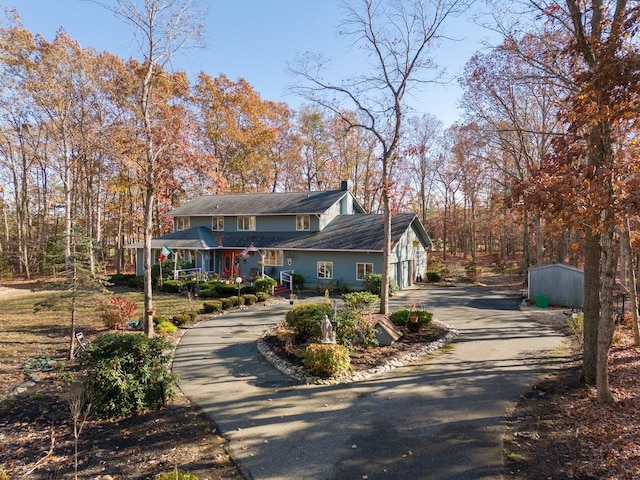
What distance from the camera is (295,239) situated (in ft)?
87.7

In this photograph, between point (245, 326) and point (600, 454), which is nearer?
point (600, 454)

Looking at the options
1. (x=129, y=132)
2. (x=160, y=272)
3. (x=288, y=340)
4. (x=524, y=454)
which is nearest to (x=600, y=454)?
(x=524, y=454)

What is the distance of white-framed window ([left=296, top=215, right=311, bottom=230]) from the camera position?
90.5 ft

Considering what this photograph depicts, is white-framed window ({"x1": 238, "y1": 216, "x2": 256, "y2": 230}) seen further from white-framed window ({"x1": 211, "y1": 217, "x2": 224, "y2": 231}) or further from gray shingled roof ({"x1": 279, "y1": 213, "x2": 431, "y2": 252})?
gray shingled roof ({"x1": 279, "y1": 213, "x2": 431, "y2": 252})

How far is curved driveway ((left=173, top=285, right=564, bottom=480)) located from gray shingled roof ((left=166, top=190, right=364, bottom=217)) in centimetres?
1553

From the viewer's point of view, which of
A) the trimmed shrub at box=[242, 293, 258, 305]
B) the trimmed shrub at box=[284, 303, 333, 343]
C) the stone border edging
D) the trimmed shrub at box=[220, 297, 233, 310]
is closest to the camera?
the stone border edging

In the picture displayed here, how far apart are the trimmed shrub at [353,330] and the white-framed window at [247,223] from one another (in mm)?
18873

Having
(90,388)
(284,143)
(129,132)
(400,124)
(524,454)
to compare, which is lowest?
(524,454)

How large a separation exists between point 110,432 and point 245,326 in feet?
27.5

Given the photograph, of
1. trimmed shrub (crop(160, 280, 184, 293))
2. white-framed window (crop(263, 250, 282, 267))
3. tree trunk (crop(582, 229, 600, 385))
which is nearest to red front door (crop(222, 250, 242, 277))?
white-framed window (crop(263, 250, 282, 267))

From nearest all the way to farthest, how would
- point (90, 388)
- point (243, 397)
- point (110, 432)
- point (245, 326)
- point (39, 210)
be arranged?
point (110, 432) < point (90, 388) < point (243, 397) < point (245, 326) < point (39, 210)

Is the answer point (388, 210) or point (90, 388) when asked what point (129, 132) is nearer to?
point (90, 388)

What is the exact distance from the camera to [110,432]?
680 cm

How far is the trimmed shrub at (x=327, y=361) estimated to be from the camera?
9453 millimetres
